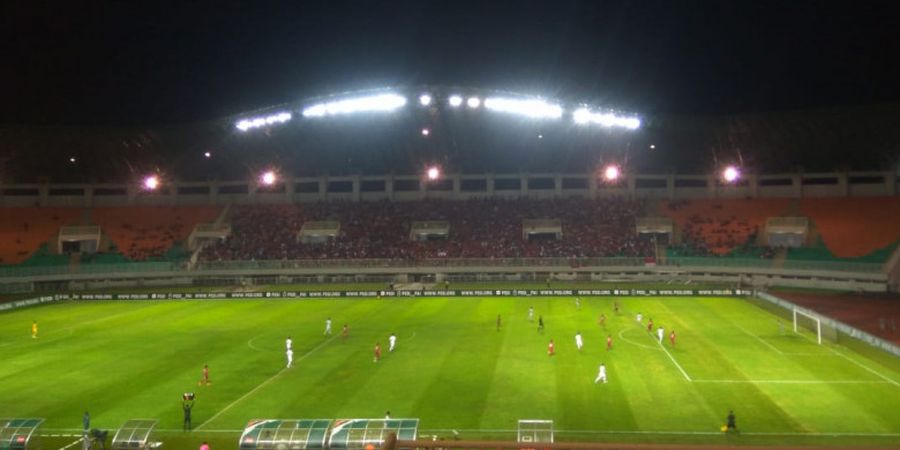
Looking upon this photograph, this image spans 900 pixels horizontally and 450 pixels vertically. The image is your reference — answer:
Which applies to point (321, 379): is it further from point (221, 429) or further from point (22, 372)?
point (22, 372)

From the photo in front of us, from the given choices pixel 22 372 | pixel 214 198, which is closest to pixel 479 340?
pixel 22 372

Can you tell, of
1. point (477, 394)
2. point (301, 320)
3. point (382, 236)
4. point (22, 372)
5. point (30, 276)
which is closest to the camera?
point (477, 394)

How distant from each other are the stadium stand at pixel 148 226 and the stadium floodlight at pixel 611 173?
4901cm

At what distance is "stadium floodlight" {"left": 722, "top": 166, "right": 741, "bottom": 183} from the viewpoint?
7331 centimetres

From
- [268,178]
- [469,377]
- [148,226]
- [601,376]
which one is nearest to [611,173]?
[268,178]

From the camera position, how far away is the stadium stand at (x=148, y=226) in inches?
3056

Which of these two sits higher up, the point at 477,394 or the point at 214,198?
the point at 214,198

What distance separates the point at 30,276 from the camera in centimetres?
6700

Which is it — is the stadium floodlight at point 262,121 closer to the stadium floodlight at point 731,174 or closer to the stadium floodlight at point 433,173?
the stadium floodlight at point 433,173

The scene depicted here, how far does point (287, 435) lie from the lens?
20047 mm

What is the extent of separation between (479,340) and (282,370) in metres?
12.2

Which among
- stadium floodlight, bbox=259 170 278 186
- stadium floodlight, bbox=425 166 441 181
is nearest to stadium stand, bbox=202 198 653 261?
stadium floodlight, bbox=425 166 441 181

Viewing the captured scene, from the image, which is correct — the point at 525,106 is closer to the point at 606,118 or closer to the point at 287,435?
the point at 606,118


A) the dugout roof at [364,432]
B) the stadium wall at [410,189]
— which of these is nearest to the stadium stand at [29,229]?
the stadium wall at [410,189]
